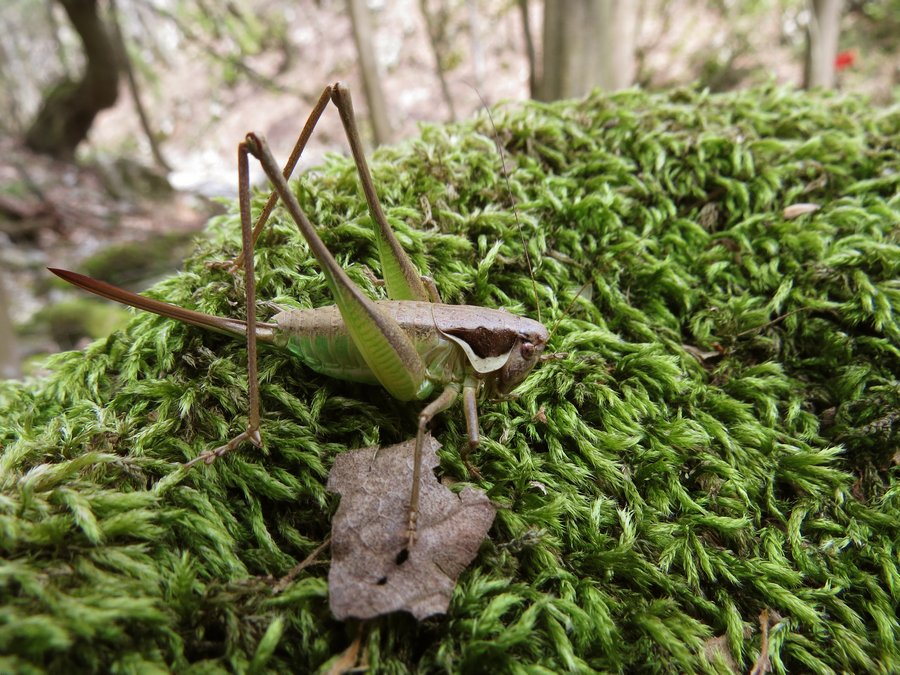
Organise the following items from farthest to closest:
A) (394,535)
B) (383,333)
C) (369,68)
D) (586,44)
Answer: (369,68), (586,44), (383,333), (394,535)

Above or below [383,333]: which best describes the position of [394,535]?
below

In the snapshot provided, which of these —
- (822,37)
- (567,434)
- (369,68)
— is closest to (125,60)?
(369,68)

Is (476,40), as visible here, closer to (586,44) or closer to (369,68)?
(369,68)

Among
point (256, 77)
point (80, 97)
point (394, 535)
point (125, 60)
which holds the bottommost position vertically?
point (394, 535)

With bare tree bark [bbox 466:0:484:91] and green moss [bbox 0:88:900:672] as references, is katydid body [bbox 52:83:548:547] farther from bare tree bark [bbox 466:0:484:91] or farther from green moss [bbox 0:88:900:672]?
bare tree bark [bbox 466:0:484:91]

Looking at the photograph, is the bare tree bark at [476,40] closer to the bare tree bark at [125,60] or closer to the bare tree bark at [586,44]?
the bare tree bark at [586,44]

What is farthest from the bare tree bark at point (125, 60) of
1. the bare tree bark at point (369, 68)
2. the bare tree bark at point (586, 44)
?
the bare tree bark at point (586, 44)
